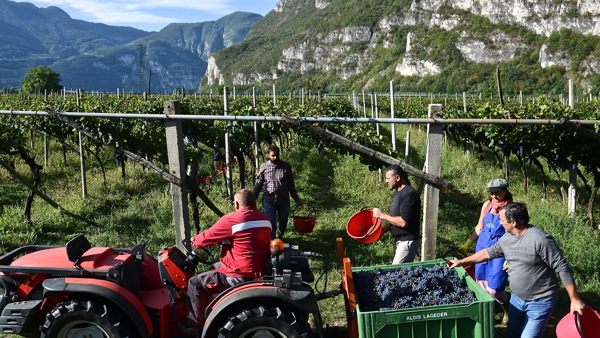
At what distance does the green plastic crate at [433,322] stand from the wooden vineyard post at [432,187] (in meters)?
1.56

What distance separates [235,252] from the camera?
3.63m

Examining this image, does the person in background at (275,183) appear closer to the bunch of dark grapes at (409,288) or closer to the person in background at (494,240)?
the person in background at (494,240)

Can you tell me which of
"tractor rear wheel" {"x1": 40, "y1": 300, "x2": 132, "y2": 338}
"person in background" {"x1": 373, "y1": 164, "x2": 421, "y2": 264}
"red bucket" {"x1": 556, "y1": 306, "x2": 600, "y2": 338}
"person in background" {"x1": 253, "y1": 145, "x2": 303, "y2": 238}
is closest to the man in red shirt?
"tractor rear wheel" {"x1": 40, "y1": 300, "x2": 132, "y2": 338}

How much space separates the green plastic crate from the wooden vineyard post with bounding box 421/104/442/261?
5.12 feet

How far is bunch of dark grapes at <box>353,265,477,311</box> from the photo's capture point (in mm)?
3475

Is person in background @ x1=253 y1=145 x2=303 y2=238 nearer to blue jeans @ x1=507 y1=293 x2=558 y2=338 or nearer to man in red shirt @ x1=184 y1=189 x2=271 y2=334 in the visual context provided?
man in red shirt @ x1=184 y1=189 x2=271 y2=334

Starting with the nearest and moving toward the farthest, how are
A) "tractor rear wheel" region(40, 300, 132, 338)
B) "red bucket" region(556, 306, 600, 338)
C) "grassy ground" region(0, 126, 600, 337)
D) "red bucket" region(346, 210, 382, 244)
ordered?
"red bucket" region(556, 306, 600, 338) < "tractor rear wheel" region(40, 300, 132, 338) < "red bucket" region(346, 210, 382, 244) < "grassy ground" region(0, 126, 600, 337)

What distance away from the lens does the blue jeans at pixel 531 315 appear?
356 centimetres

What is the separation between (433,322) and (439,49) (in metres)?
128

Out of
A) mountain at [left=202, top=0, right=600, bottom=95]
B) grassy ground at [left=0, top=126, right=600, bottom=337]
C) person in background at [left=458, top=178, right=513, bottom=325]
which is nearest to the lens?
person in background at [left=458, top=178, right=513, bottom=325]

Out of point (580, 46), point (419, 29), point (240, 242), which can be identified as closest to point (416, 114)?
point (240, 242)

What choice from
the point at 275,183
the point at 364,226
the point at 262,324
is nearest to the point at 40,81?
the point at 275,183

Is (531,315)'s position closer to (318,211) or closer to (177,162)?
(177,162)

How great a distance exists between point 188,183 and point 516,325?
129 inches
